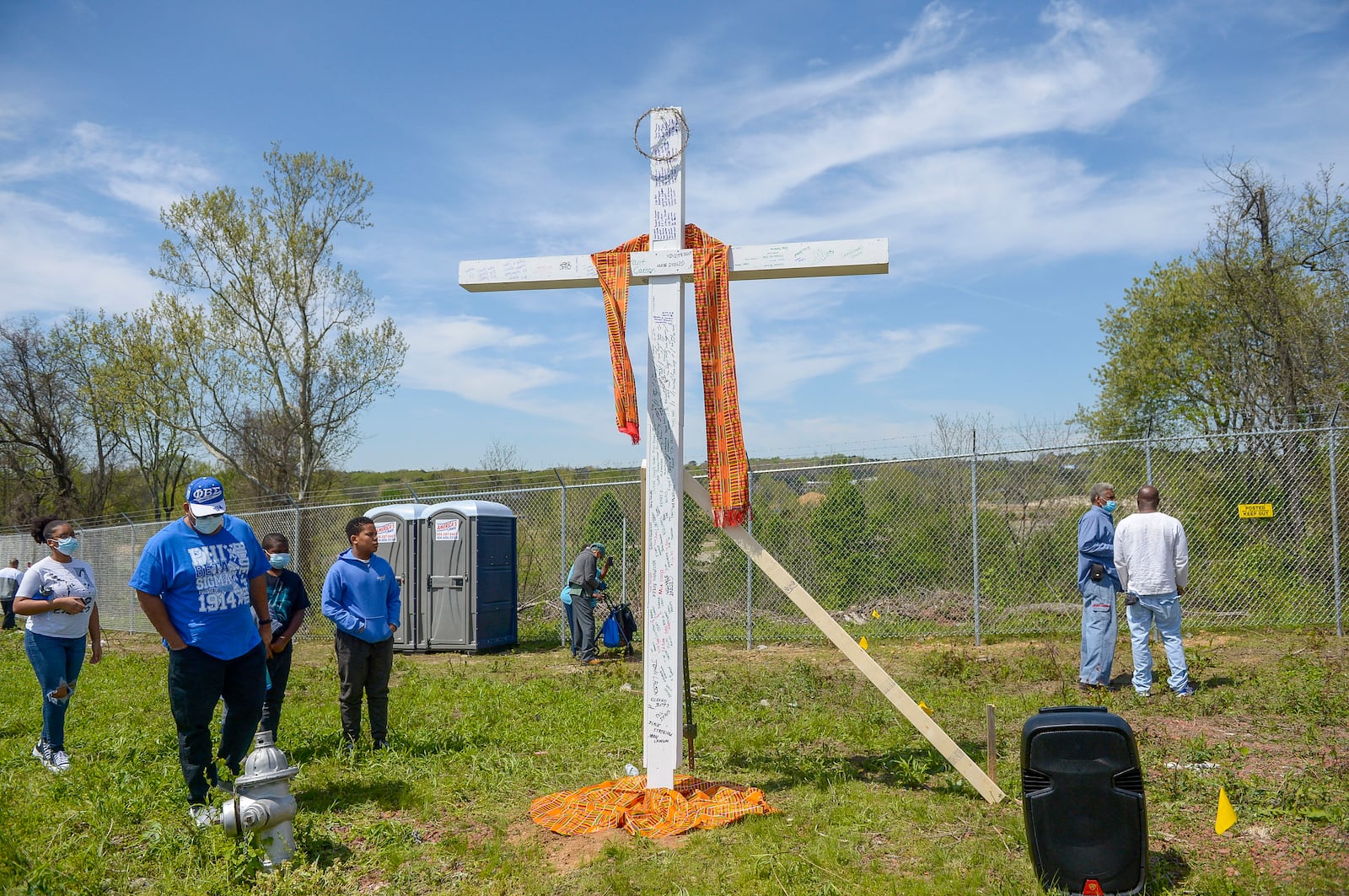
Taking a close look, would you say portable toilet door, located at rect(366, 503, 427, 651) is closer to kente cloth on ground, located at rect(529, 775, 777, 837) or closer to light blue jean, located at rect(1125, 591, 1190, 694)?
kente cloth on ground, located at rect(529, 775, 777, 837)

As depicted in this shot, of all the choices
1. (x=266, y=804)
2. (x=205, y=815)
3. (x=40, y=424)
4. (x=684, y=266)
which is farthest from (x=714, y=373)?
(x=40, y=424)

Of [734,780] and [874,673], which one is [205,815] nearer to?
[734,780]

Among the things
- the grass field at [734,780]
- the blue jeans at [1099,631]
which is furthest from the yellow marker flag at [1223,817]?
the blue jeans at [1099,631]

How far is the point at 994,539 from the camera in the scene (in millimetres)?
11617

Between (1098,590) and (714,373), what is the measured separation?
494cm

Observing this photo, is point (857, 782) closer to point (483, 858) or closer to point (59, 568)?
point (483, 858)

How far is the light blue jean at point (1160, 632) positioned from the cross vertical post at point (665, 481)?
15.1 feet

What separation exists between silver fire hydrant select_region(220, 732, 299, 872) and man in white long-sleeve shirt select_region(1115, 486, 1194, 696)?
6408mm

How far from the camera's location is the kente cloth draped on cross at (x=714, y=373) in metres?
4.61

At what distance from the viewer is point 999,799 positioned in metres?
4.57

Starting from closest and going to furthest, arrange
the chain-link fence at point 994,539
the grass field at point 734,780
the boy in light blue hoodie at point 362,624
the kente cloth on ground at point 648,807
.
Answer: the grass field at point 734,780 < the kente cloth on ground at point 648,807 < the boy in light blue hoodie at point 362,624 < the chain-link fence at point 994,539

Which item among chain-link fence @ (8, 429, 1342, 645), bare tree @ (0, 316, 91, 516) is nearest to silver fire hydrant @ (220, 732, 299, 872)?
chain-link fence @ (8, 429, 1342, 645)

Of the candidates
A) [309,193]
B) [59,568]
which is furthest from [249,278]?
[59,568]

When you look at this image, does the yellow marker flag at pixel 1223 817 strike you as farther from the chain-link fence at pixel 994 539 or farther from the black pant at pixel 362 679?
the chain-link fence at pixel 994 539
